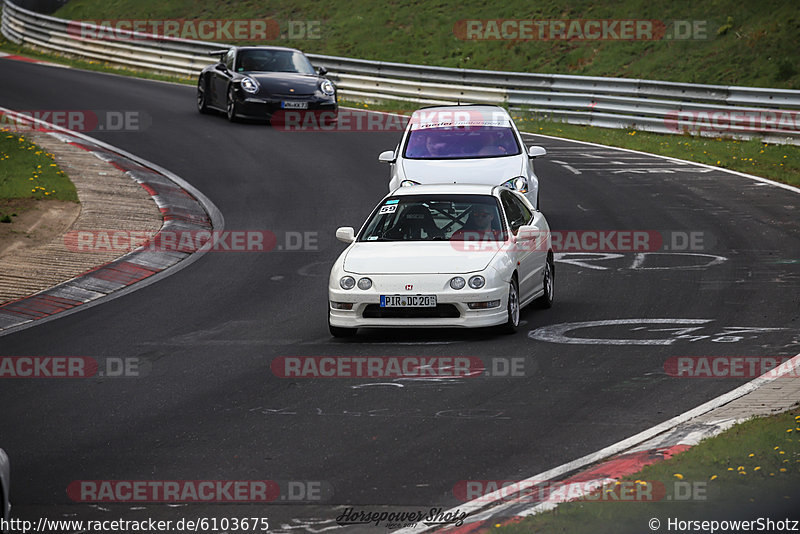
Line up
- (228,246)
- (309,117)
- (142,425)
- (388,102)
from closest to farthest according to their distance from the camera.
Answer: (142,425), (228,246), (309,117), (388,102)

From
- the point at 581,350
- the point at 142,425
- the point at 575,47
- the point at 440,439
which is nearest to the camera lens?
the point at 440,439

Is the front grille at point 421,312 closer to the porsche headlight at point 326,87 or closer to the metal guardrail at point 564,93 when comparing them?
the metal guardrail at point 564,93

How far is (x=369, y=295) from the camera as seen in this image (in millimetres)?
11258

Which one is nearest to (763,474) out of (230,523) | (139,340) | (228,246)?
(230,523)

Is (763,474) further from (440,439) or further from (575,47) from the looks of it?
(575,47)

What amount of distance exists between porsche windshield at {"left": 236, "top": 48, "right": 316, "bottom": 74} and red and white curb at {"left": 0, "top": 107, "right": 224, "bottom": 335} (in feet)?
15.4

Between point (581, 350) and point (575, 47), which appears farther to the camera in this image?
point (575, 47)

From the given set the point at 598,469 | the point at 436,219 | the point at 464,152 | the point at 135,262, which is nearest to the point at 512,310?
the point at 436,219

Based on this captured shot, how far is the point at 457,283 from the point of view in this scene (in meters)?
11.2

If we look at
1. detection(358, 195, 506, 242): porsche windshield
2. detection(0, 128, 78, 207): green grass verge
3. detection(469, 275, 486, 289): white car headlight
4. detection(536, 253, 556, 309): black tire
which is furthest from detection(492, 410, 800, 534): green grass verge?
detection(0, 128, 78, 207): green grass verge

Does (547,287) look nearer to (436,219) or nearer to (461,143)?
(436,219)

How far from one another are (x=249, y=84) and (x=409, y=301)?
16.5 meters

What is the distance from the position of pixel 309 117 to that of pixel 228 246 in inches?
434

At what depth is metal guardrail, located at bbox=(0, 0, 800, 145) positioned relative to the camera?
25.0 m
